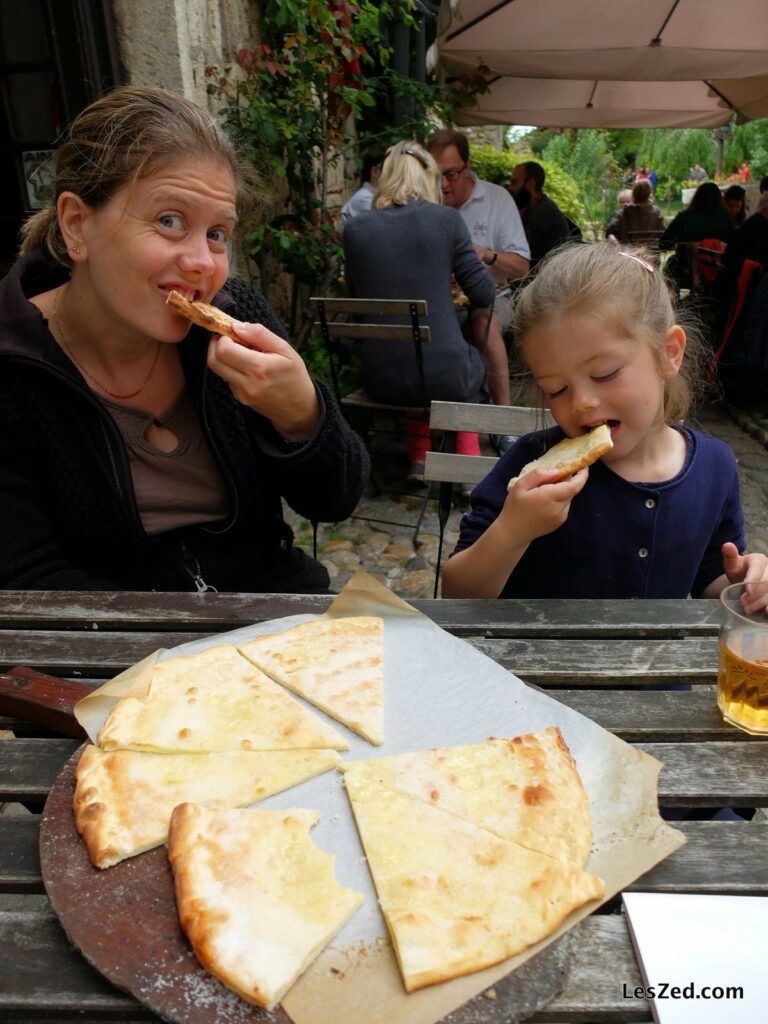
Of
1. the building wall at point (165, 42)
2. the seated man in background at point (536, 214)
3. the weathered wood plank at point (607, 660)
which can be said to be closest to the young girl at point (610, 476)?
the weathered wood plank at point (607, 660)

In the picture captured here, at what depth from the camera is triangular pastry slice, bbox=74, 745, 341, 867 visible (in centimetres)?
106

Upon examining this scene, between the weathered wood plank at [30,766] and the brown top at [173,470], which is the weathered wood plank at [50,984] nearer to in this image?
the weathered wood plank at [30,766]

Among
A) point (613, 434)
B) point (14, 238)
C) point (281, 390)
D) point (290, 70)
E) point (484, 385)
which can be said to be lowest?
point (484, 385)

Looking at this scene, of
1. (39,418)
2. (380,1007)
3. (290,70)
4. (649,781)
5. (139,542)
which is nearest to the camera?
(380,1007)

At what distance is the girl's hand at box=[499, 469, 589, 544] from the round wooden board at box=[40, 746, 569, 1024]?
0.90 m

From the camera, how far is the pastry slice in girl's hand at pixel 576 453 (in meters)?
1.68

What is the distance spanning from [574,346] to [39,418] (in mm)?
1298

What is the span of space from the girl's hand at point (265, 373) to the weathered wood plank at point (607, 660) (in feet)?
2.43

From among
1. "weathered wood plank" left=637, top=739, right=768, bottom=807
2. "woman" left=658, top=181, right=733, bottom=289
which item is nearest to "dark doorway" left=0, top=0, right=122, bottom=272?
"weathered wood plank" left=637, top=739, right=768, bottom=807

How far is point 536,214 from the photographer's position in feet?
27.3

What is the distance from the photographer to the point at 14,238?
5699mm

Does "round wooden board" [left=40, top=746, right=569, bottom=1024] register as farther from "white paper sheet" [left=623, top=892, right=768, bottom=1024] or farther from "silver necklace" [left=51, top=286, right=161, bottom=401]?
"silver necklace" [left=51, top=286, right=161, bottom=401]

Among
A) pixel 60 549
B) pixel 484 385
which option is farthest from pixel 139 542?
pixel 484 385

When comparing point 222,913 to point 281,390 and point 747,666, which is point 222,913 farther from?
point 281,390
